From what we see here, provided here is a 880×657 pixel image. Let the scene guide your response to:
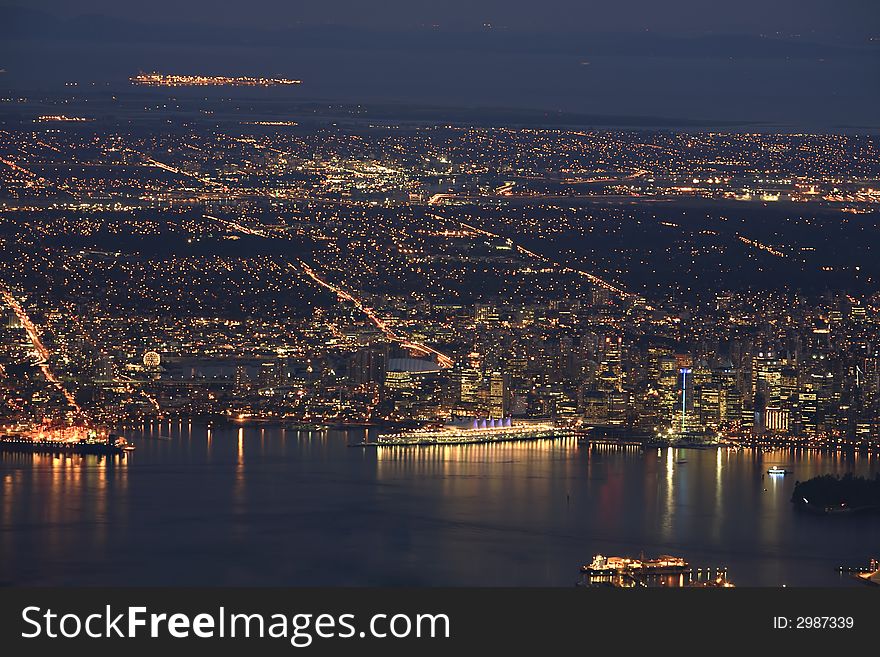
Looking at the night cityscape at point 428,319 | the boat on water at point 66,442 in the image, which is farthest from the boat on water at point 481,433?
the boat on water at point 66,442

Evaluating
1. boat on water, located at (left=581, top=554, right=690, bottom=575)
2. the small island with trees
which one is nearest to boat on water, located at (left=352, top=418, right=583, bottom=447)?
the small island with trees

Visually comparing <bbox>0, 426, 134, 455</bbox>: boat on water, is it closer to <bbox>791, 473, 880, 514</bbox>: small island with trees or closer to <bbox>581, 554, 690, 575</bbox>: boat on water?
<bbox>791, 473, 880, 514</bbox>: small island with trees

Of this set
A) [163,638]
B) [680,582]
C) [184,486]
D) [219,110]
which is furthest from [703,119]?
[163,638]

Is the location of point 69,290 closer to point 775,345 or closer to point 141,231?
point 141,231

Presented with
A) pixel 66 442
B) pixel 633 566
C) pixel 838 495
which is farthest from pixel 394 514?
pixel 66 442

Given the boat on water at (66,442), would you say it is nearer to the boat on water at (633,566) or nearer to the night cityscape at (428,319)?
the night cityscape at (428,319)

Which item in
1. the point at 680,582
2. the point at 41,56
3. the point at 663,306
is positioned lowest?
the point at 680,582
